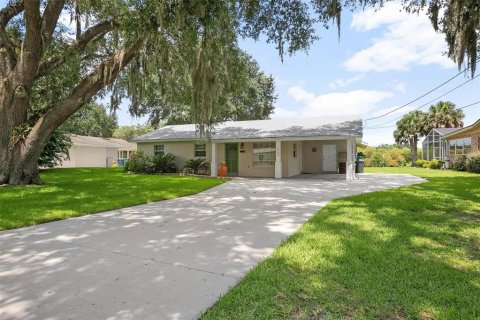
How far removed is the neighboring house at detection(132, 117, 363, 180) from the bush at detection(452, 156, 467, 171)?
8393mm

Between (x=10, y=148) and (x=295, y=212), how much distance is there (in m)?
9.78

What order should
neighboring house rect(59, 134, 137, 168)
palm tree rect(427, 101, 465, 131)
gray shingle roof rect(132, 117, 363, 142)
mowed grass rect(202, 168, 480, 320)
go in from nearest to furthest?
mowed grass rect(202, 168, 480, 320) < gray shingle roof rect(132, 117, 363, 142) < palm tree rect(427, 101, 465, 131) < neighboring house rect(59, 134, 137, 168)

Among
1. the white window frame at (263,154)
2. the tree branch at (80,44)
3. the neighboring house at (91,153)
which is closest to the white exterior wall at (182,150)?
the white window frame at (263,154)

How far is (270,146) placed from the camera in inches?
659

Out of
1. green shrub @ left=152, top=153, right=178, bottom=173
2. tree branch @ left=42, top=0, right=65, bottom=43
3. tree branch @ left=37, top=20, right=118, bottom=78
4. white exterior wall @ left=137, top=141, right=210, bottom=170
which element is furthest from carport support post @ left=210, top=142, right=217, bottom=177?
tree branch @ left=42, top=0, right=65, bottom=43

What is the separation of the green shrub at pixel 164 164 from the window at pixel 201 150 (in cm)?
157

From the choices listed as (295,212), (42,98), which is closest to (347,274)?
(295,212)

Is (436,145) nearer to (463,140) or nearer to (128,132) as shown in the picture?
(463,140)

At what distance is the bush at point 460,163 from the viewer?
20453 millimetres

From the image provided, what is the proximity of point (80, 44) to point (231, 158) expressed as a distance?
9641 mm

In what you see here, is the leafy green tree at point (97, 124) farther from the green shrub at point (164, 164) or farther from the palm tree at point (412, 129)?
the palm tree at point (412, 129)

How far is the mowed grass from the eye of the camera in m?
2.48

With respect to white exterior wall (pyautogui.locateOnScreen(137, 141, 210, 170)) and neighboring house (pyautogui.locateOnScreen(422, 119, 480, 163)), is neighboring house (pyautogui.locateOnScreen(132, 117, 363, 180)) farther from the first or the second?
neighboring house (pyautogui.locateOnScreen(422, 119, 480, 163))

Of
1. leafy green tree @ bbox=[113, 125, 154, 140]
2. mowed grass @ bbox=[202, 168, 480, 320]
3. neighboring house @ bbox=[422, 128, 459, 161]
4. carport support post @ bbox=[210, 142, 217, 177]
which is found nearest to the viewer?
mowed grass @ bbox=[202, 168, 480, 320]
